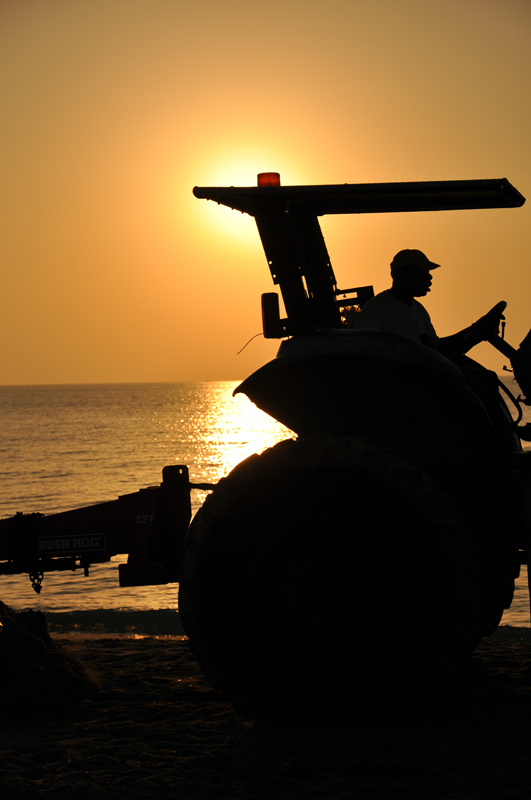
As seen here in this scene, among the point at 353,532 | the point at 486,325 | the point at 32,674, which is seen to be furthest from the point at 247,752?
the point at 486,325

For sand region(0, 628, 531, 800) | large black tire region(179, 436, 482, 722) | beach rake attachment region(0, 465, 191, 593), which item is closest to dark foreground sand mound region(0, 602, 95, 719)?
sand region(0, 628, 531, 800)

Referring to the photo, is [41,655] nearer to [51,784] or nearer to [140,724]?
[140,724]

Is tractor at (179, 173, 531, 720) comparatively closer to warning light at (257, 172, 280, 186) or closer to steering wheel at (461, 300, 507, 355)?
warning light at (257, 172, 280, 186)

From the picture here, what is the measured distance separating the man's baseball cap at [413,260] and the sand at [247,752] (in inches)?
83.8

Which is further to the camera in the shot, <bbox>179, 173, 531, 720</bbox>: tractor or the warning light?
the warning light

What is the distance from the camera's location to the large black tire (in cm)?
328

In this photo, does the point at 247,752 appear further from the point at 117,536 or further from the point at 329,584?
the point at 117,536

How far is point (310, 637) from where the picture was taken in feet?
11.2

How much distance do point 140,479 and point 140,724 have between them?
29.9m

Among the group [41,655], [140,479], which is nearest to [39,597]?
[41,655]

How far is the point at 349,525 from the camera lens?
3.42 meters

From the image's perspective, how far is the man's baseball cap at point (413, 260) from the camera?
4.17 meters

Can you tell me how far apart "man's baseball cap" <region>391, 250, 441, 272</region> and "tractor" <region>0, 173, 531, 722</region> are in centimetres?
50

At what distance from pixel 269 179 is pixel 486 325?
4.93 ft
